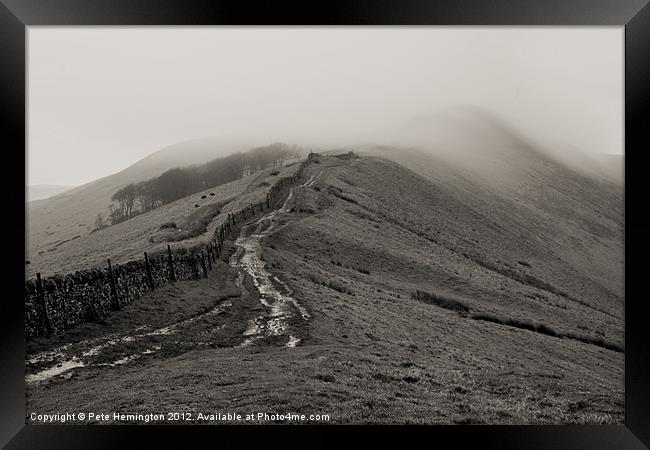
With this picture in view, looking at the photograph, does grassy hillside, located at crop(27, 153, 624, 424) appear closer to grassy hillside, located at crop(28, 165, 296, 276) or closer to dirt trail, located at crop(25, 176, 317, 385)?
dirt trail, located at crop(25, 176, 317, 385)

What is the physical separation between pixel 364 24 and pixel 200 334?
10489 mm

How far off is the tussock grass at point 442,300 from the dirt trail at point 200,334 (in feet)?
30.4

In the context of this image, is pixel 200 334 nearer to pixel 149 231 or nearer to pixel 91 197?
pixel 149 231

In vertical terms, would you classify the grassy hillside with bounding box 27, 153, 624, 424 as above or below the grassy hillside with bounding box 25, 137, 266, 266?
below

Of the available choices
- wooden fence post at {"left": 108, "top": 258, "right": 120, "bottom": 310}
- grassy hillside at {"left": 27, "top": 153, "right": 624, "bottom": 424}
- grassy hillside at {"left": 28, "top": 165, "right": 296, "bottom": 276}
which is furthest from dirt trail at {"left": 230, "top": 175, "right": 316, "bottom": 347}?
grassy hillside at {"left": 28, "top": 165, "right": 296, "bottom": 276}

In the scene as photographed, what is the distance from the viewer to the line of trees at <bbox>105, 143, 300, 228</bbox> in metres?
77.4

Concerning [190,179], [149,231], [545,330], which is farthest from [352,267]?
[190,179]

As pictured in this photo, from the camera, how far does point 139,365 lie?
12.4 metres

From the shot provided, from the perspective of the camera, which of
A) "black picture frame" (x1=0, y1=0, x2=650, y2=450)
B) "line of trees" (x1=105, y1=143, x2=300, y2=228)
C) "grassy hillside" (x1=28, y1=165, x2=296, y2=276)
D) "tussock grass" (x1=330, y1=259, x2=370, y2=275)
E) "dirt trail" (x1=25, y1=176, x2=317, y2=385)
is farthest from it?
"line of trees" (x1=105, y1=143, x2=300, y2=228)

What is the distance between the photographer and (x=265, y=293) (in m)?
18.6

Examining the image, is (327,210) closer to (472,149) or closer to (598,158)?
(472,149)

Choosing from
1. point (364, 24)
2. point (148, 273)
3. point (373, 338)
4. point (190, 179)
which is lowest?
point (373, 338)

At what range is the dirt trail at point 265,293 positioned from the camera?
14.8m

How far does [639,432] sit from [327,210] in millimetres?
29104
